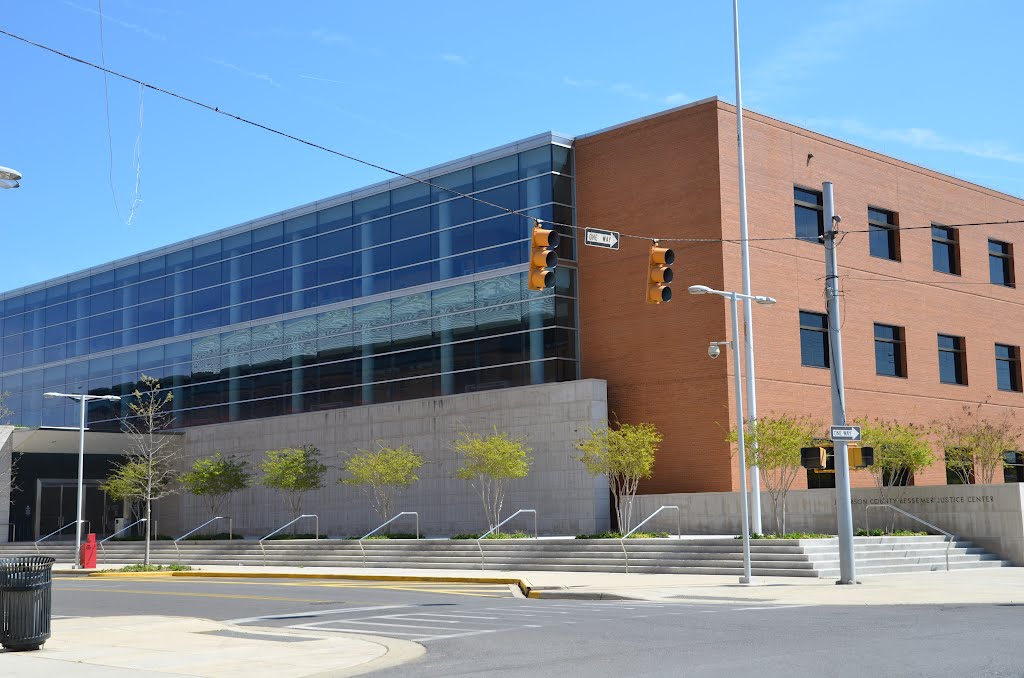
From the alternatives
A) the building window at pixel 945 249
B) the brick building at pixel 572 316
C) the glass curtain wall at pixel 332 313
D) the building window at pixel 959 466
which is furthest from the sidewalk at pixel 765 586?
the building window at pixel 945 249

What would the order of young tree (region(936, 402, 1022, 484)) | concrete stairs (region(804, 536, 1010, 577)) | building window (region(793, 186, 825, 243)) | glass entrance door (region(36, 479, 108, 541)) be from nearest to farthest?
concrete stairs (region(804, 536, 1010, 577)) → young tree (region(936, 402, 1022, 484)) → building window (region(793, 186, 825, 243)) → glass entrance door (region(36, 479, 108, 541))

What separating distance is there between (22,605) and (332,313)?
36.3m

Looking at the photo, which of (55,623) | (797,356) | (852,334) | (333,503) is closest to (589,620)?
(55,623)

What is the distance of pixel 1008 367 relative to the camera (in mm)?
49781

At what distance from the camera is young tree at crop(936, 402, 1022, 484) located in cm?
3956

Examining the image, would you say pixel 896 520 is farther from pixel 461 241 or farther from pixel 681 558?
pixel 461 241

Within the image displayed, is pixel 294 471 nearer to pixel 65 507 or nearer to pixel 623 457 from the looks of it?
pixel 623 457

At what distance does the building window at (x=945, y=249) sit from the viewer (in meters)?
47.2

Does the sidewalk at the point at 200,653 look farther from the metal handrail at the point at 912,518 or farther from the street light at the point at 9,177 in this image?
the metal handrail at the point at 912,518

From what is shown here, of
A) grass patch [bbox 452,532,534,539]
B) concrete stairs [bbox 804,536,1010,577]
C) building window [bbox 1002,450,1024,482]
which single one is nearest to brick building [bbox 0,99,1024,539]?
grass patch [bbox 452,532,534,539]

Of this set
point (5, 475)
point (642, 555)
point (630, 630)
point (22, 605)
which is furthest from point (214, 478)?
point (630, 630)

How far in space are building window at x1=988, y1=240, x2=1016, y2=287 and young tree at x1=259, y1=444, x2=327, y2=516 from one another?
30.1 m

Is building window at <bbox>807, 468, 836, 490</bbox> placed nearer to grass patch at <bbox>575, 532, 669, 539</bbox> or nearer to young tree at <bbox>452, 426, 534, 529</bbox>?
grass patch at <bbox>575, 532, 669, 539</bbox>

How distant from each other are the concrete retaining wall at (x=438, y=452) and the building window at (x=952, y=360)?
1564 centimetres
